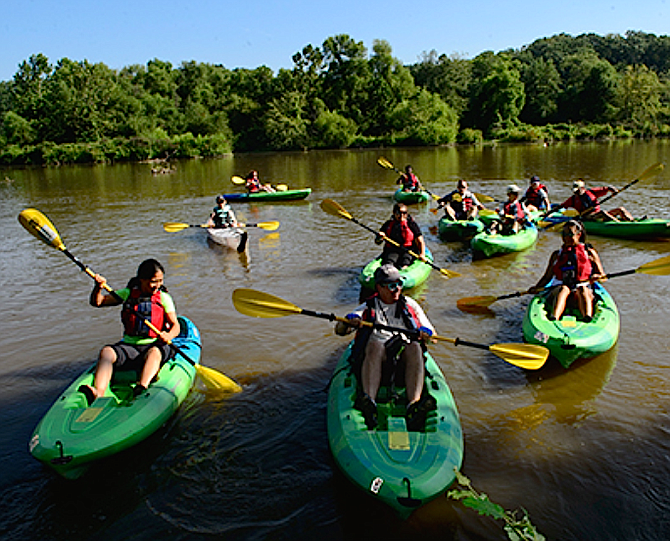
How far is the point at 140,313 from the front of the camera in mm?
4668

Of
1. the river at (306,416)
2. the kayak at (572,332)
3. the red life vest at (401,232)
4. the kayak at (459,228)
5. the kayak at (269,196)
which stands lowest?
the river at (306,416)

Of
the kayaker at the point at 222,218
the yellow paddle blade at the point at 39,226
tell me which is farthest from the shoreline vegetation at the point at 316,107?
the yellow paddle blade at the point at 39,226

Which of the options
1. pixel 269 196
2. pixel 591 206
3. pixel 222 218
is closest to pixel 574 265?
pixel 591 206

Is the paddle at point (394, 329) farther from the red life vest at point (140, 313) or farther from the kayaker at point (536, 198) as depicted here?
the kayaker at point (536, 198)

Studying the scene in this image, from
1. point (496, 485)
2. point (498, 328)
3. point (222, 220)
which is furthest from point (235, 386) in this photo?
point (222, 220)

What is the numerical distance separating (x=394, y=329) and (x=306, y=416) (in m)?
1.23

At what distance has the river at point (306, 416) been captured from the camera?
3.52 meters

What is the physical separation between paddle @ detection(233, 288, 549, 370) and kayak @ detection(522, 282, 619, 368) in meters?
0.42

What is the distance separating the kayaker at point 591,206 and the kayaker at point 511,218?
1492mm

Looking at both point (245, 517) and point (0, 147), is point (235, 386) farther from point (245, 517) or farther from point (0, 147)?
point (0, 147)

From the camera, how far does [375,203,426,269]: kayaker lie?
7910mm

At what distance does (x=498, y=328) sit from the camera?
649cm

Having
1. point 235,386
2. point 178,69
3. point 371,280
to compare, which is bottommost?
point 235,386

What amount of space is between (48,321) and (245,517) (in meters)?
5.03
